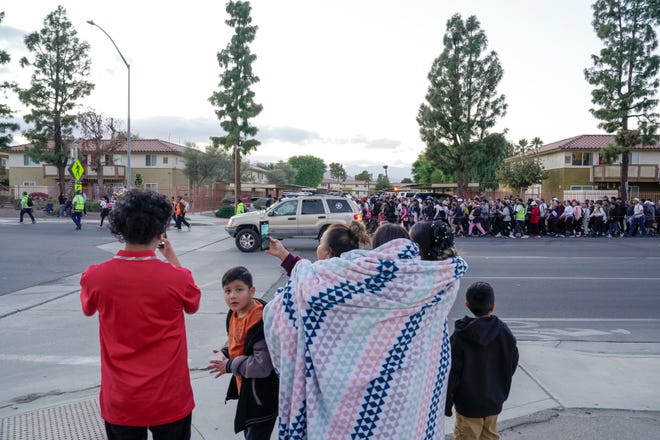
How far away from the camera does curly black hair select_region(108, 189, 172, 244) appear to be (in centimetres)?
240

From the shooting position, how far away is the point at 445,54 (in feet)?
142

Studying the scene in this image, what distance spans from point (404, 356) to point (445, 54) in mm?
44604

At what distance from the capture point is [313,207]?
16.4 m

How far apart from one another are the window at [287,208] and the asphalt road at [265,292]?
1.29 meters

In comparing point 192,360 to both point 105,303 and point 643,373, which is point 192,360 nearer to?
point 105,303

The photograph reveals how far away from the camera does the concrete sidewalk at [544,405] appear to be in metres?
3.81

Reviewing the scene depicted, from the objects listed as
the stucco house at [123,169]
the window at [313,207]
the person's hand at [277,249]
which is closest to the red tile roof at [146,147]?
the stucco house at [123,169]

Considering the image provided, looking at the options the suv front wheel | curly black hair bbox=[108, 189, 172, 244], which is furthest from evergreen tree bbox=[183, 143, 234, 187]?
curly black hair bbox=[108, 189, 172, 244]

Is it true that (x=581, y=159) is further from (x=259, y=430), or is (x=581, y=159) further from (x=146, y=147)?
(x=259, y=430)

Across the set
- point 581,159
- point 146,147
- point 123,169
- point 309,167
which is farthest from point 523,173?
point 309,167

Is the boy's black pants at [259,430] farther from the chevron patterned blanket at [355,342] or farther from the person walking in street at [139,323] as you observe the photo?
the chevron patterned blanket at [355,342]

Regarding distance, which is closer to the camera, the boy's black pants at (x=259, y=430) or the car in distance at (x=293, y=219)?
the boy's black pants at (x=259, y=430)

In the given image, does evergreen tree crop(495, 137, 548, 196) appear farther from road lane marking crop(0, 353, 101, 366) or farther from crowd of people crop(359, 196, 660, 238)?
road lane marking crop(0, 353, 101, 366)

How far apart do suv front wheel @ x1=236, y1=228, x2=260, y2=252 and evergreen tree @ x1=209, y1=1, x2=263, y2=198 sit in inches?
917
